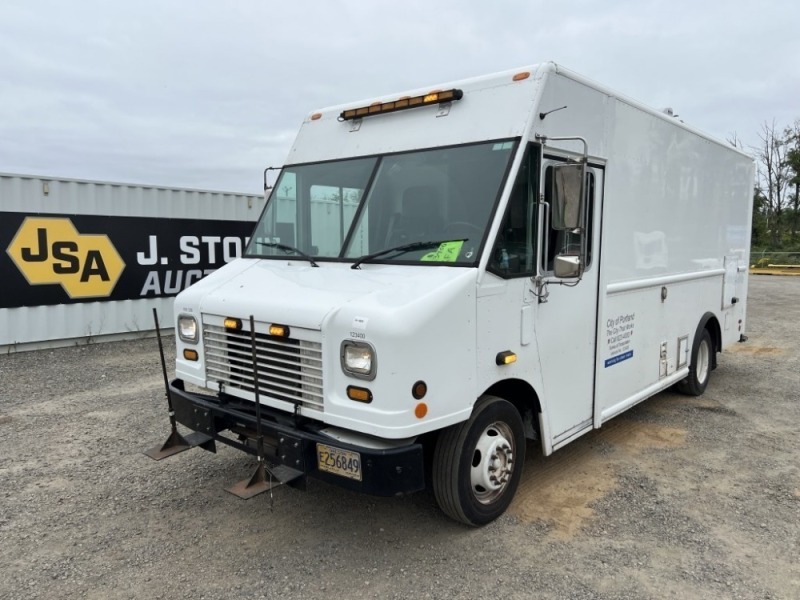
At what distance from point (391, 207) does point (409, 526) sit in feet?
6.84

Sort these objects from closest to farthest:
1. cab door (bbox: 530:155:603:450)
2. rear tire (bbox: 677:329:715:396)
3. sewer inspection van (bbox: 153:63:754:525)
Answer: sewer inspection van (bbox: 153:63:754:525) → cab door (bbox: 530:155:603:450) → rear tire (bbox: 677:329:715:396)

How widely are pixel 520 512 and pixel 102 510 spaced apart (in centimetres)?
288

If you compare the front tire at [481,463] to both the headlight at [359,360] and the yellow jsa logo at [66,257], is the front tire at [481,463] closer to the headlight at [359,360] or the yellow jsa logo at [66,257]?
the headlight at [359,360]

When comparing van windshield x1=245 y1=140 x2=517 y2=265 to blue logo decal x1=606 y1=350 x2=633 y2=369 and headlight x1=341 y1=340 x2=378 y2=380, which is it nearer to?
headlight x1=341 y1=340 x2=378 y2=380

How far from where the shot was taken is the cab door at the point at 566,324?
12.8 feet

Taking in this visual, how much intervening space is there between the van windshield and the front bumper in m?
1.13

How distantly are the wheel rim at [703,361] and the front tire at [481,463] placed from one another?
3818 mm

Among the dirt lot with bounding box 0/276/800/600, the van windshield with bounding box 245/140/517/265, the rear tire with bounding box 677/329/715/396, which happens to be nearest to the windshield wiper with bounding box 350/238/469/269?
the van windshield with bounding box 245/140/517/265

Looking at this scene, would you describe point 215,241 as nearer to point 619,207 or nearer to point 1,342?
point 1,342

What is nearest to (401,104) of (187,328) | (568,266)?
(568,266)

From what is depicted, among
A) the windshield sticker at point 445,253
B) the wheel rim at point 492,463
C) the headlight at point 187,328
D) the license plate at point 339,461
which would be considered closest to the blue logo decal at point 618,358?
the wheel rim at point 492,463

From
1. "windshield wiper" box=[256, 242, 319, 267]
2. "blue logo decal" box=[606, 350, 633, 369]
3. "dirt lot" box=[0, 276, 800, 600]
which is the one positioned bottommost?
"dirt lot" box=[0, 276, 800, 600]

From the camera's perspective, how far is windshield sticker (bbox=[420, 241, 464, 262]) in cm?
352

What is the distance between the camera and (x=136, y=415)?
6.30 m
